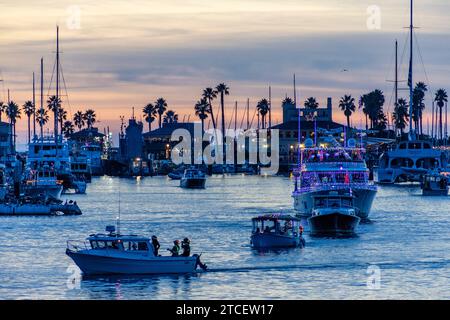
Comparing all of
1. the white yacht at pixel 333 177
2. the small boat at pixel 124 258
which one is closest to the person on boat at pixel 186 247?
the small boat at pixel 124 258

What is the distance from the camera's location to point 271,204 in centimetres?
14825

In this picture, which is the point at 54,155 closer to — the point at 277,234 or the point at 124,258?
the point at 277,234

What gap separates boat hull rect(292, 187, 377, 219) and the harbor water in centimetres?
182

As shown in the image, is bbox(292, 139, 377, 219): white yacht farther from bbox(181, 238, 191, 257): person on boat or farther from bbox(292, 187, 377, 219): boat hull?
bbox(181, 238, 191, 257): person on boat

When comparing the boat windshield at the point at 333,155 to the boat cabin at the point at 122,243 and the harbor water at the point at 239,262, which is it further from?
the boat cabin at the point at 122,243

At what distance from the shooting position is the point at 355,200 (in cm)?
10012

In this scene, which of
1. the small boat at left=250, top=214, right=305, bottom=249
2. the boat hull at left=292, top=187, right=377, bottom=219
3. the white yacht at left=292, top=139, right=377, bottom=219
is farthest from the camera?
the boat hull at left=292, top=187, right=377, bottom=219

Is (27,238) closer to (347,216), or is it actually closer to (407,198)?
(347,216)

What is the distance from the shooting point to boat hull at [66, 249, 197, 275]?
60.4 m

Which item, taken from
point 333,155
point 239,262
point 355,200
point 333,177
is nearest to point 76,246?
point 239,262

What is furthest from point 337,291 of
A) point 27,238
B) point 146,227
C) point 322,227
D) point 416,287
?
point 146,227

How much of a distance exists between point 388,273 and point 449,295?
9.33 meters

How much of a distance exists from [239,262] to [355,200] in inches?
1219
